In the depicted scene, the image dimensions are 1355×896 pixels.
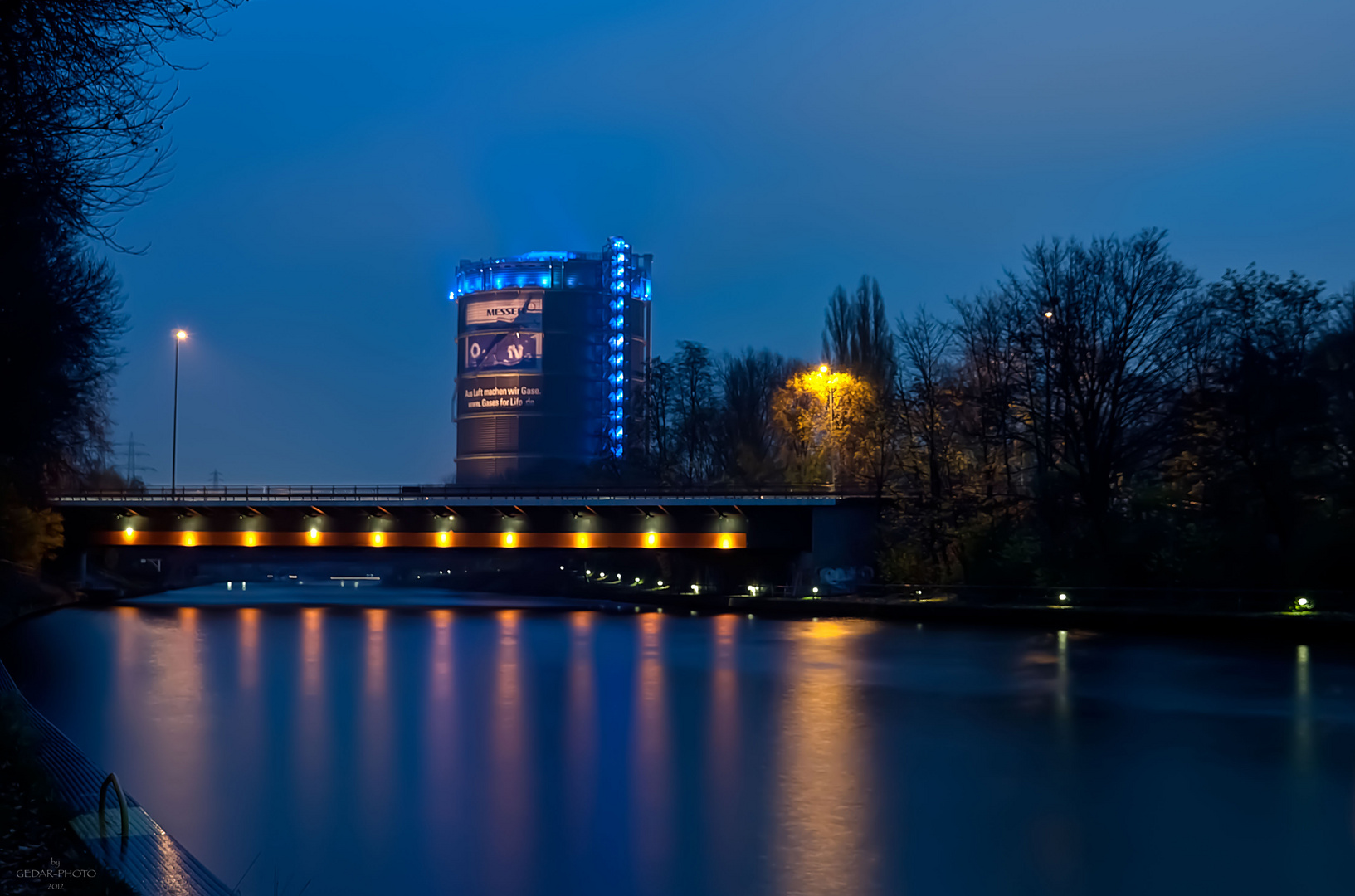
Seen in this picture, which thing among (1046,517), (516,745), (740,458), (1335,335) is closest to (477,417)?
(740,458)

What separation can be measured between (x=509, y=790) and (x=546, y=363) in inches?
5573

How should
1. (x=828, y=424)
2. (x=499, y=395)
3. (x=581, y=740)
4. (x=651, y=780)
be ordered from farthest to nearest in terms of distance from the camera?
(x=499, y=395), (x=828, y=424), (x=581, y=740), (x=651, y=780)

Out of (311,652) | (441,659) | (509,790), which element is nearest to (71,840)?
(509,790)

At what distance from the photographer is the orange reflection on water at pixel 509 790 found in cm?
1575

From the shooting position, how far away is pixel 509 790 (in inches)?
807

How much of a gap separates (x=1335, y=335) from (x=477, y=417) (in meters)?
125

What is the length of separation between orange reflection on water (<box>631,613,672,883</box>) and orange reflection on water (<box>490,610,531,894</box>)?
1.50 meters

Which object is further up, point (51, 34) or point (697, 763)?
point (51, 34)

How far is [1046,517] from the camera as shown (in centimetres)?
5903

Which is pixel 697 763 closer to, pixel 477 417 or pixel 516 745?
pixel 516 745

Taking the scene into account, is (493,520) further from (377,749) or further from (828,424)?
(377,749)

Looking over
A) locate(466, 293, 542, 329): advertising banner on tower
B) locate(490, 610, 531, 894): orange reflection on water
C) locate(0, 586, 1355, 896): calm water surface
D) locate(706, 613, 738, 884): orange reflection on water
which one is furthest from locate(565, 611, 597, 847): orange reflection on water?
locate(466, 293, 542, 329): advertising banner on tower

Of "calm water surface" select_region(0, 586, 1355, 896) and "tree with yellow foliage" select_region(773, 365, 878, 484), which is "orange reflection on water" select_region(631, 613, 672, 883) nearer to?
"calm water surface" select_region(0, 586, 1355, 896)

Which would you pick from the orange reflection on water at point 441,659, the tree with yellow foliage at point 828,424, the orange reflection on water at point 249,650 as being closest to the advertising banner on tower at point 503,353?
the tree with yellow foliage at point 828,424
